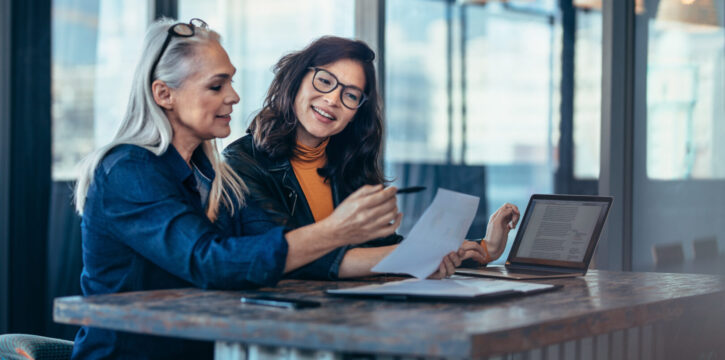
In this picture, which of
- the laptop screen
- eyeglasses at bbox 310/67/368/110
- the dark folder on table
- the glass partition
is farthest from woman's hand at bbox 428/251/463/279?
the glass partition

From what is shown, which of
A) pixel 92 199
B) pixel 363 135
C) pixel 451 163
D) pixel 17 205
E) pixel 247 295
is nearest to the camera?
pixel 247 295

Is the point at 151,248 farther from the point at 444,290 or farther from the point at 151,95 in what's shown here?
the point at 444,290

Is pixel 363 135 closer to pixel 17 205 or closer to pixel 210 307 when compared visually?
pixel 210 307

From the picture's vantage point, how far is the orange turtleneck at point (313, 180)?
2.36m

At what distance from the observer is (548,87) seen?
341 centimetres

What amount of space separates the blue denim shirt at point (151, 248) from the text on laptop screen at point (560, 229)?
883 millimetres

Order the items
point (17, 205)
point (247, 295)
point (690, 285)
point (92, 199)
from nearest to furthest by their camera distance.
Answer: point (247, 295)
point (92, 199)
point (690, 285)
point (17, 205)

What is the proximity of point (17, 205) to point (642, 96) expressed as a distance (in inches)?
118

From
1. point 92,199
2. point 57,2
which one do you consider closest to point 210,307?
point 92,199

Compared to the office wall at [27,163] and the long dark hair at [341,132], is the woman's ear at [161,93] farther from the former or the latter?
the office wall at [27,163]

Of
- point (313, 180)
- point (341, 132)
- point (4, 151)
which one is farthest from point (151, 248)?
point (4, 151)

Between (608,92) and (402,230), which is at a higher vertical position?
(608,92)

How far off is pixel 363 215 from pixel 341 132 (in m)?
1.08

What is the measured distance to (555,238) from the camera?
2100 millimetres
